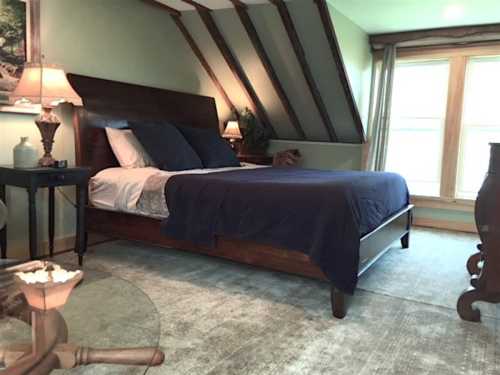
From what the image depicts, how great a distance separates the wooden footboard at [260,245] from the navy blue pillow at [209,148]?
1.07 meters

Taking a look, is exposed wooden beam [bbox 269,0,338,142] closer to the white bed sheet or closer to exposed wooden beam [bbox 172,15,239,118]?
exposed wooden beam [bbox 172,15,239,118]

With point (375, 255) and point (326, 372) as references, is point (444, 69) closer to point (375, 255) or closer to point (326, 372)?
point (375, 255)

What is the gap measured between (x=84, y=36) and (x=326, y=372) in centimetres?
337

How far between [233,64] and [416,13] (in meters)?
2.08

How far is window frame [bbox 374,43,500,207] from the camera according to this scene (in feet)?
16.3

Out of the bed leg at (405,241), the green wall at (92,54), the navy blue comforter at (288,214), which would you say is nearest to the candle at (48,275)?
the navy blue comforter at (288,214)

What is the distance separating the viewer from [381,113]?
5.29 metres

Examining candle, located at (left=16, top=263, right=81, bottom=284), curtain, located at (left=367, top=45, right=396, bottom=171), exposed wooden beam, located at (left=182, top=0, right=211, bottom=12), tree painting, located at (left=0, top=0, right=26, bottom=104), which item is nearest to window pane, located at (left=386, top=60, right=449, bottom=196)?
curtain, located at (left=367, top=45, right=396, bottom=171)

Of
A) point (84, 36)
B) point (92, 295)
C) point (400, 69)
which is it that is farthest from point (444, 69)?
point (92, 295)

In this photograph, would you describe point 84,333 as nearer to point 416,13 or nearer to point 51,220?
point 51,220

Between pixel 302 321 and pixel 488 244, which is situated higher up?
pixel 488 244

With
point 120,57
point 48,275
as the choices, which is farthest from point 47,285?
point 120,57

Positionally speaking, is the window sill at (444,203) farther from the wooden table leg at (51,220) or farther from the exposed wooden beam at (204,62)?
the wooden table leg at (51,220)

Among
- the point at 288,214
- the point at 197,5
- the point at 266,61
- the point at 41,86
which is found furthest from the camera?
the point at 266,61
